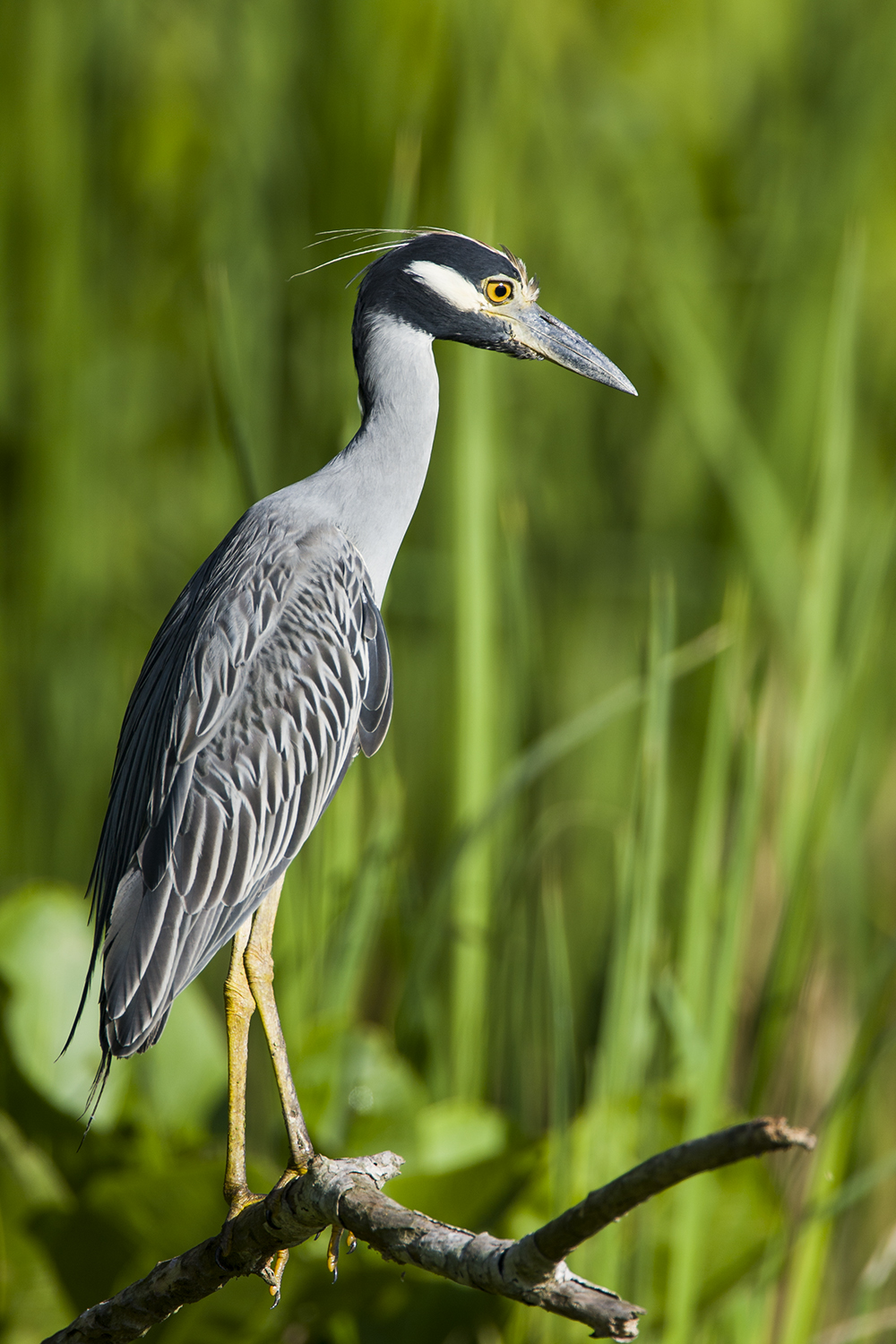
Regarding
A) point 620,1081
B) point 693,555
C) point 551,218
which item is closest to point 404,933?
point 620,1081

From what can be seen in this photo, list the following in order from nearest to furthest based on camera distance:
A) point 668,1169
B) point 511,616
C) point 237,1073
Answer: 1. point 668,1169
2. point 237,1073
3. point 511,616

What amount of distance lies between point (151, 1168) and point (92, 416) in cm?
231

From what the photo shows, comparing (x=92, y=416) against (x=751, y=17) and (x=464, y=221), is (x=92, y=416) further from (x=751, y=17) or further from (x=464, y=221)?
(x=751, y=17)

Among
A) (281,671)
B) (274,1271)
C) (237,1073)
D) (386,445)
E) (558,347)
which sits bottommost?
(274,1271)

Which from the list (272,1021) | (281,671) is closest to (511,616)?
(281,671)

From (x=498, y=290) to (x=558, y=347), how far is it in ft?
0.37

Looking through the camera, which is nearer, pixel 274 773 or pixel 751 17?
pixel 274 773

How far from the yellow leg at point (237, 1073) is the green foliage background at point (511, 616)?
280 millimetres

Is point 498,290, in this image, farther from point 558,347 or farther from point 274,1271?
point 274,1271

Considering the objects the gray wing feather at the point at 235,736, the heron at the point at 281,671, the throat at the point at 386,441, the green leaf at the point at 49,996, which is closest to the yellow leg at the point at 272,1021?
the heron at the point at 281,671

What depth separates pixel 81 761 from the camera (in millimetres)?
3396

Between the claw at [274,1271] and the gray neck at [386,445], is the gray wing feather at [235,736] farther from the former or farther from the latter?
the claw at [274,1271]

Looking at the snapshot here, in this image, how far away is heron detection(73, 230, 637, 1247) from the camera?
1.64 metres

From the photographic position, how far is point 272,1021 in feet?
5.42
